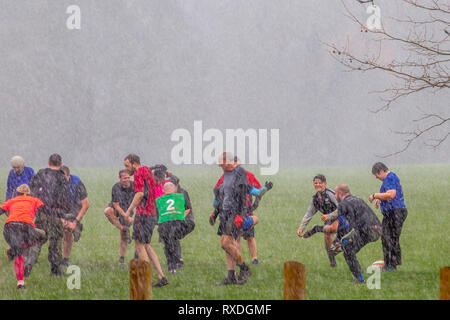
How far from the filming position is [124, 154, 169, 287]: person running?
31.6 ft

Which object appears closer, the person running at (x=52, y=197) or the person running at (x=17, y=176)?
the person running at (x=52, y=197)

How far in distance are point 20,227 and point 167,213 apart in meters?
2.25

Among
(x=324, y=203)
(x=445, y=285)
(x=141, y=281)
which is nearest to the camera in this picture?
(x=445, y=285)

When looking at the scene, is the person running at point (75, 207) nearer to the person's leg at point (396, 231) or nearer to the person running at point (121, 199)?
the person running at point (121, 199)

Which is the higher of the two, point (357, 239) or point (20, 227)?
point (20, 227)

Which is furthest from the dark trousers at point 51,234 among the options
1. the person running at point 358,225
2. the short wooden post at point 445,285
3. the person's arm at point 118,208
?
the short wooden post at point 445,285

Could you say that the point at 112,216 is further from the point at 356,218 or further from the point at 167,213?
the point at 356,218

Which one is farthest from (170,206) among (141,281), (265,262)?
(141,281)

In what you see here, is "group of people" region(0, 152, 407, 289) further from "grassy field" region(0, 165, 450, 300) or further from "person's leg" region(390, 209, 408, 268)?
"grassy field" region(0, 165, 450, 300)

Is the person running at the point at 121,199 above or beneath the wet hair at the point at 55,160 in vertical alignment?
beneath

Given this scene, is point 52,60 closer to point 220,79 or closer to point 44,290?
point 220,79

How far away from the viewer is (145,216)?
32.1ft

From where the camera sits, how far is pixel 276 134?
67188mm

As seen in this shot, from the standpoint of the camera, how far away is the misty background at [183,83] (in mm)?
54562
